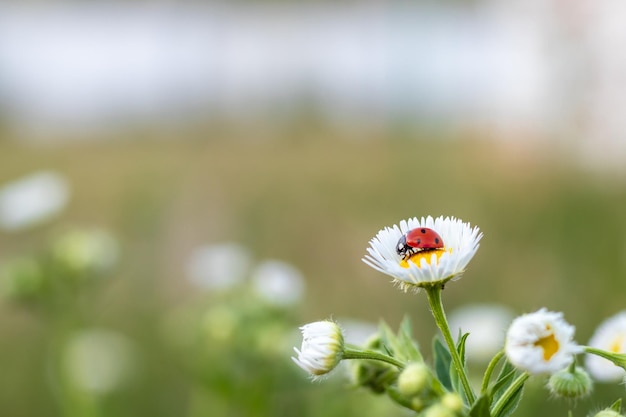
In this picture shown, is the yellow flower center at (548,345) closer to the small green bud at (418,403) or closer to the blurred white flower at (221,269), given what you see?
the small green bud at (418,403)

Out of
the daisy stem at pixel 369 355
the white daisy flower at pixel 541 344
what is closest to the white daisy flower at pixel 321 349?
the daisy stem at pixel 369 355

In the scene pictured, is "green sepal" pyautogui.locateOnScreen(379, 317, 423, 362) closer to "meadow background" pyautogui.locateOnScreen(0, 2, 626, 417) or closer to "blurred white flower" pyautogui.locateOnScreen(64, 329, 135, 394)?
"meadow background" pyautogui.locateOnScreen(0, 2, 626, 417)

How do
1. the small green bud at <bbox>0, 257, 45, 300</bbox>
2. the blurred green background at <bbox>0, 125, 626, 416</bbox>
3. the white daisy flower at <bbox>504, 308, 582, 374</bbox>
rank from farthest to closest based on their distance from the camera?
the blurred green background at <bbox>0, 125, 626, 416</bbox> < the small green bud at <bbox>0, 257, 45, 300</bbox> < the white daisy flower at <bbox>504, 308, 582, 374</bbox>

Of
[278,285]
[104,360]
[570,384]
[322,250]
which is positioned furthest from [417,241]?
[322,250]

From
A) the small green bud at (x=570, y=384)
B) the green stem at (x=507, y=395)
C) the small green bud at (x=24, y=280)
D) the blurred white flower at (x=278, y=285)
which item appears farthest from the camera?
the small green bud at (x=24, y=280)

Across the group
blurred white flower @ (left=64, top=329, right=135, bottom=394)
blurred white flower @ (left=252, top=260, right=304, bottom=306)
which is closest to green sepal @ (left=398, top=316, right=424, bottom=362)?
blurred white flower @ (left=252, top=260, right=304, bottom=306)
